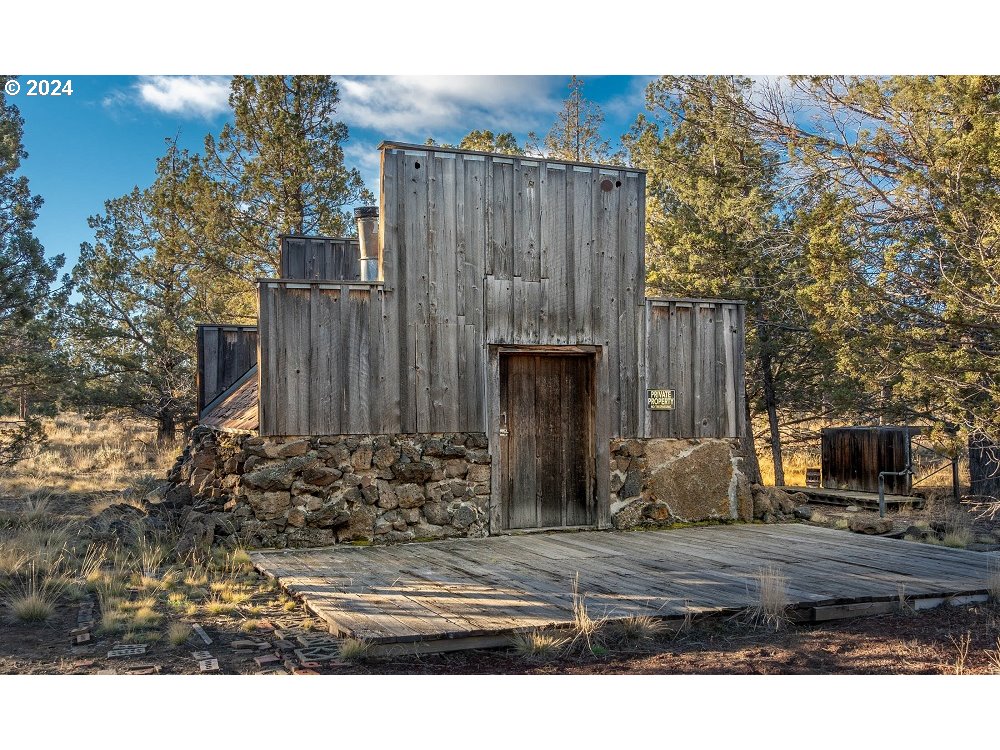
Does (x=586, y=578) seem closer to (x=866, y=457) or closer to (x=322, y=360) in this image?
(x=322, y=360)

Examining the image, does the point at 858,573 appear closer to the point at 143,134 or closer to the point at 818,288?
the point at 818,288

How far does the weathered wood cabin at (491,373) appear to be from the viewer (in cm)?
921

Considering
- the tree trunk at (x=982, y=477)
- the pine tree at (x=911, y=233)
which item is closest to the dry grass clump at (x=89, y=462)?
the pine tree at (x=911, y=233)

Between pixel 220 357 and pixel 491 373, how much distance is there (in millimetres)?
6111

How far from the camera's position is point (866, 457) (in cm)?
1477

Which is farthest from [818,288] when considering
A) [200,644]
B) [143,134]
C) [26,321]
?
[26,321]

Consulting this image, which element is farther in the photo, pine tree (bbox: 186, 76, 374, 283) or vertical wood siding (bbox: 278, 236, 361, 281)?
pine tree (bbox: 186, 76, 374, 283)

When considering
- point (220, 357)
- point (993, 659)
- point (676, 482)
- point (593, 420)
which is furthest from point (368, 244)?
point (993, 659)

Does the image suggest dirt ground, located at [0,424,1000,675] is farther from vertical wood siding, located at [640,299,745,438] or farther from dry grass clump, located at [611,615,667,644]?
vertical wood siding, located at [640,299,745,438]

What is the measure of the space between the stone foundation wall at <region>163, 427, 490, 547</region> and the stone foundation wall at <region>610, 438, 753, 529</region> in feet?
6.02

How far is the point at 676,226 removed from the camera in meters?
15.7

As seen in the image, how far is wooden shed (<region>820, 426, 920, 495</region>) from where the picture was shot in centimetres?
1405

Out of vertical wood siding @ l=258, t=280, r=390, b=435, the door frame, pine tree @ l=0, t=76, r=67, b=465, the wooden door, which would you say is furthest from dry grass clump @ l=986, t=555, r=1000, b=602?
pine tree @ l=0, t=76, r=67, b=465

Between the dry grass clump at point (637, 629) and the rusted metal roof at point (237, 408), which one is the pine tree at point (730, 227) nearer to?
the rusted metal roof at point (237, 408)
